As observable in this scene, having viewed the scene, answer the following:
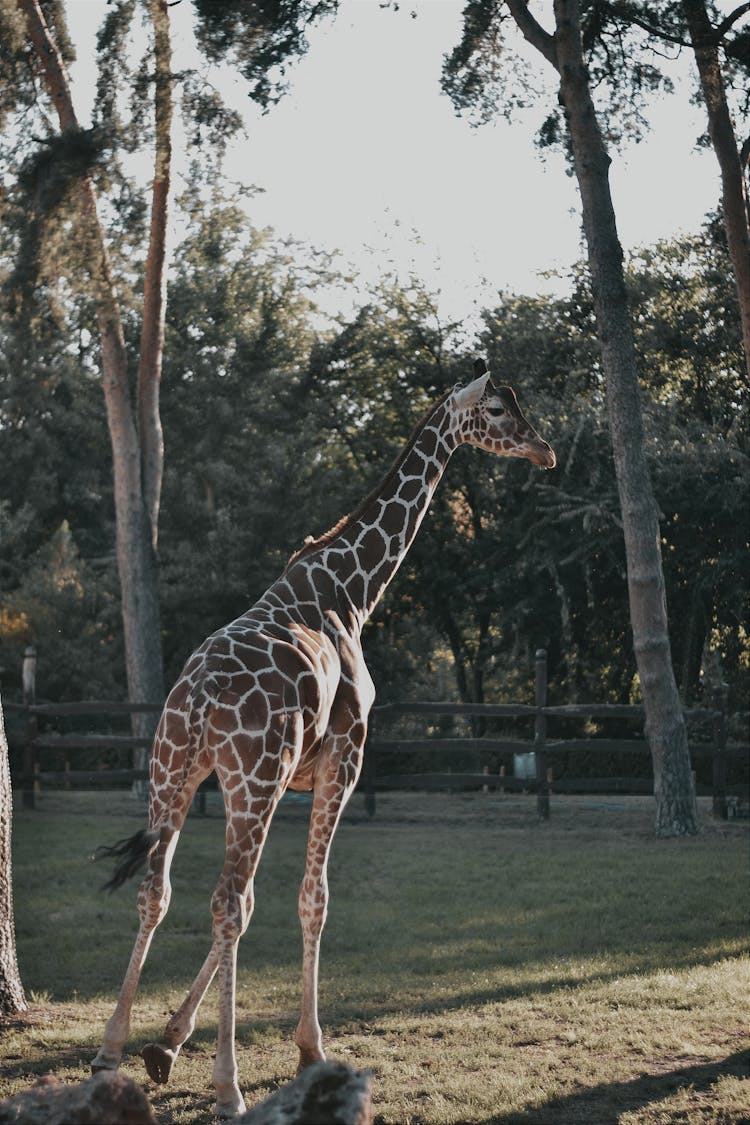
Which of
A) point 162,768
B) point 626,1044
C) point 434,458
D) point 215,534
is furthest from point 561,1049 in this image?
point 215,534

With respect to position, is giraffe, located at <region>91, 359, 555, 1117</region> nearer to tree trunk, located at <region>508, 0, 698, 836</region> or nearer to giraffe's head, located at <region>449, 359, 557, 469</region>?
giraffe's head, located at <region>449, 359, 557, 469</region>

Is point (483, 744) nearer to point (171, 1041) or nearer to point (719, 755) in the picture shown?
point (719, 755)

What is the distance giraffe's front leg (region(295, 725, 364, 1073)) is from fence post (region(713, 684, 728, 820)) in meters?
10.1

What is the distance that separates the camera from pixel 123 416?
17.6 meters

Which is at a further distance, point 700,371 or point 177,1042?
point 700,371

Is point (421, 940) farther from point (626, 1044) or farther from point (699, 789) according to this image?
point (699, 789)

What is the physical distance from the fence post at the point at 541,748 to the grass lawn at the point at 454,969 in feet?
1.33

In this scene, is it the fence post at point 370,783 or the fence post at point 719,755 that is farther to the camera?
the fence post at point 370,783

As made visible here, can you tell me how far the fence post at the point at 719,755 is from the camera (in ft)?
50.5

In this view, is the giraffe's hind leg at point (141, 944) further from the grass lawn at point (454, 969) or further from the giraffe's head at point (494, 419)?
the giraffe's head at point (494, 419)

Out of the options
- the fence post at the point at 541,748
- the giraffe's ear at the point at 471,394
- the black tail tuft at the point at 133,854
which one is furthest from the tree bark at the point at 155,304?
the black tail tuft at the point at 133,854

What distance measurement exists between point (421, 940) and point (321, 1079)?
20.4ft

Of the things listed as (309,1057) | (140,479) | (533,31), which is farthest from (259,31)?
(309,1057)

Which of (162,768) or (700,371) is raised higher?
(700,371)
